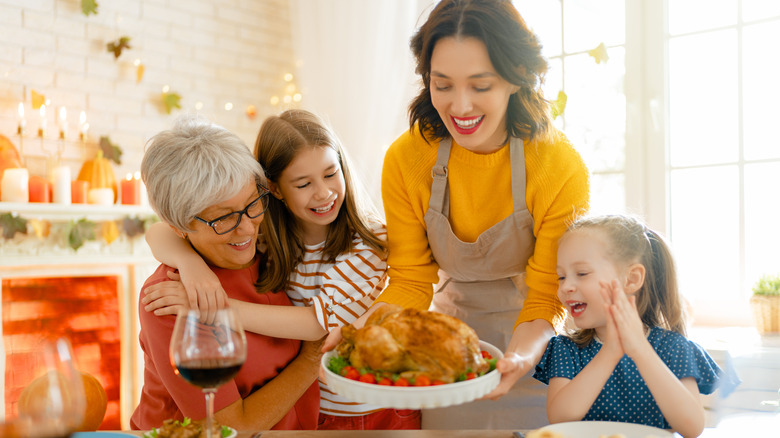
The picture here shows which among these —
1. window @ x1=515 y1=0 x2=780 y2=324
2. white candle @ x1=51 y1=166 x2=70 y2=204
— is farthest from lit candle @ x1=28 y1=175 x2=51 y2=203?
window @ x1=515 y1=0 x2=780 y2=324

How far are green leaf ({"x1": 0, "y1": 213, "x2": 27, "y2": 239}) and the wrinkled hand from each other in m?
3.12

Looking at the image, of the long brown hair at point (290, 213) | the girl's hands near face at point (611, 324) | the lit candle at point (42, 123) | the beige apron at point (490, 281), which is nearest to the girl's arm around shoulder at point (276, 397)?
the long brown hair at point (290, 213)

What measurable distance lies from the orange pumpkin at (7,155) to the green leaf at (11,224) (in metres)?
0.23

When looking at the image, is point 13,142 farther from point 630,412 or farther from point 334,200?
point 630,412

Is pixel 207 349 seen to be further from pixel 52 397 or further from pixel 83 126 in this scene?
pixel 83 126

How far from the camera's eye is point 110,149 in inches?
155

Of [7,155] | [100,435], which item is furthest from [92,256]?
[100,435]

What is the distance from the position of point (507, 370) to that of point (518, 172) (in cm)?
69

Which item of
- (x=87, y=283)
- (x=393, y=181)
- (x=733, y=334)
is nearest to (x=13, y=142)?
(x=87, y=283)

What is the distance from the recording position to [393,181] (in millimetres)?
1924

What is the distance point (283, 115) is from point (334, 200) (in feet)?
1.04

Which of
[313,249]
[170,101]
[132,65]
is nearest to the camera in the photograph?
[313,249]

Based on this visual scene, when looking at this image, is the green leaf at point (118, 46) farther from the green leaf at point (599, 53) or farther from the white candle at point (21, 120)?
the green leaf at point (599, 53)

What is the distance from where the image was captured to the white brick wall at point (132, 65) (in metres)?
3.64
